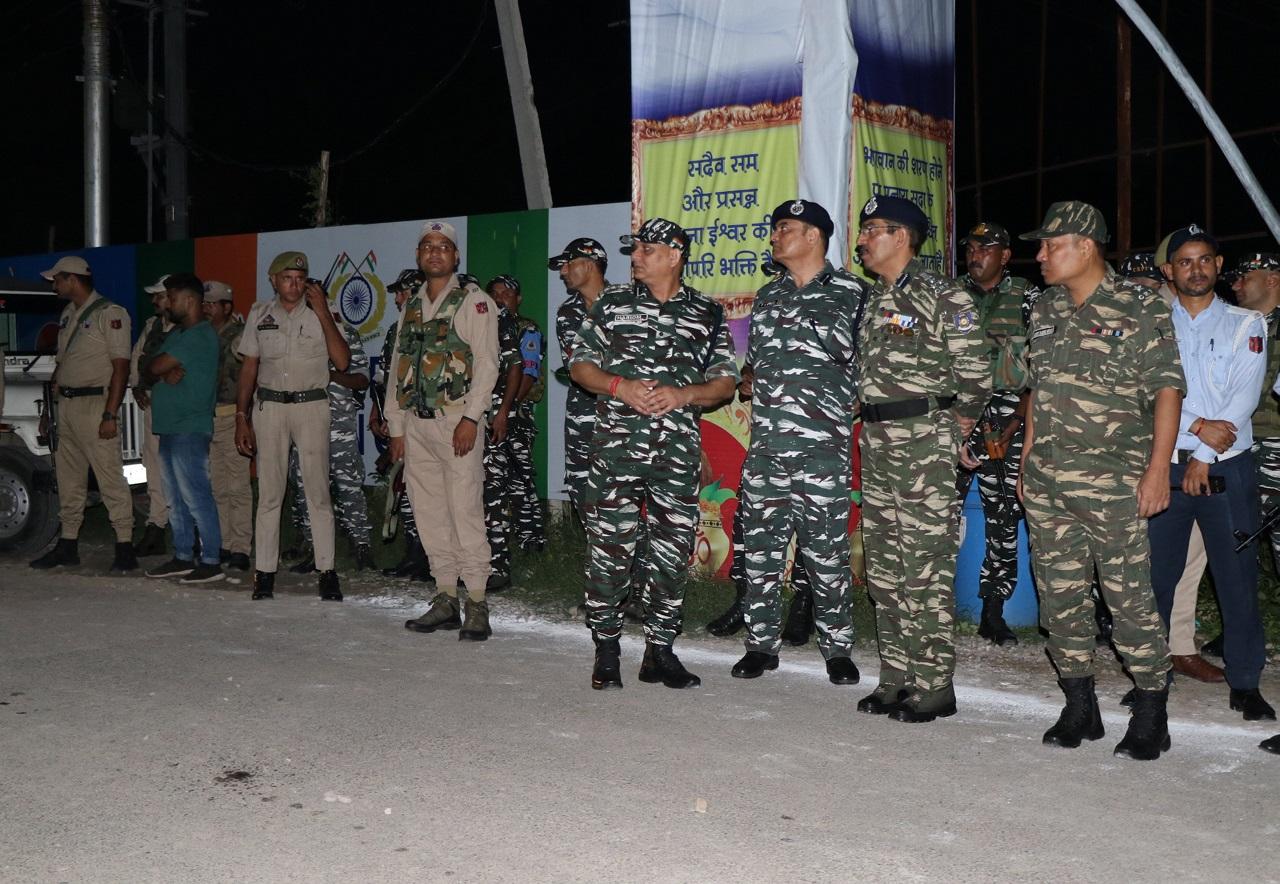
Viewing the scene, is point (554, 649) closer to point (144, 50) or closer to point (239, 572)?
point (239, 572)

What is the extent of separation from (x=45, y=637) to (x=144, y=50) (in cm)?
2526

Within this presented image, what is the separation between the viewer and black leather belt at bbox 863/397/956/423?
5.14 meters

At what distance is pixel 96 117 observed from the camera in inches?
752

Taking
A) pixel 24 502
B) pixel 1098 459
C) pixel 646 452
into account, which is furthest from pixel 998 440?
pixel 24 502

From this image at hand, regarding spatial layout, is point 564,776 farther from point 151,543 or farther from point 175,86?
point 175,86

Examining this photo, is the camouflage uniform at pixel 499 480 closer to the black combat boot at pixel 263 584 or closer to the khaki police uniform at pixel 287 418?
the khaki police uniform at pixel 287 418

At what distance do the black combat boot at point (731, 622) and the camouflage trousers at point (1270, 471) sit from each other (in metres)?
2.44

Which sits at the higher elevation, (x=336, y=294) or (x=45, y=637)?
(x=336, y=294)

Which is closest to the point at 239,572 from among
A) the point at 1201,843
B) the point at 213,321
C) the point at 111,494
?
the point at 111,494

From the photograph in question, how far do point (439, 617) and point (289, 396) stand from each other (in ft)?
5.54

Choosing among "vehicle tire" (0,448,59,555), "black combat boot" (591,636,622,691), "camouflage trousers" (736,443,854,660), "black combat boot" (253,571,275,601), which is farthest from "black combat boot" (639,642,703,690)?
"vehicle tire" (0,448,59,555)

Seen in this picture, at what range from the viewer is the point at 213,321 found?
9398 millimetres

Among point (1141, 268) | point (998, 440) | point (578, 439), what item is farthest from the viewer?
point (578, 439)

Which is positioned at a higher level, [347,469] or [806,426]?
[806,426]
